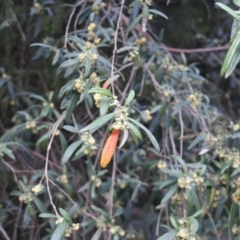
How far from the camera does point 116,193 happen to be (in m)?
1.73

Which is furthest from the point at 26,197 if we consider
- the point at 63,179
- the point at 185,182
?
the point at 185,182

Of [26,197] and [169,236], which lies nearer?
[169,236]

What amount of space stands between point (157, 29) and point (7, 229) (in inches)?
40.1

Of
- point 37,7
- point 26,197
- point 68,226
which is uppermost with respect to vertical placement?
point 37,7

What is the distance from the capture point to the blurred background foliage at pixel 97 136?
1.53 metres

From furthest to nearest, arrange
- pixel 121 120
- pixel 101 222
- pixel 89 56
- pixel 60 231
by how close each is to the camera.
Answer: pixel 101 222 < pixel 89 56 < pixel 60 231 < pixel 121 120

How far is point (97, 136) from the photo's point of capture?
6.35 feet

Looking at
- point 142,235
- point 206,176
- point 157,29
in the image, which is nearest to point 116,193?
point 142,235

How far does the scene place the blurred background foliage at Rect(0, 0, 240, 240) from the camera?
1.53m

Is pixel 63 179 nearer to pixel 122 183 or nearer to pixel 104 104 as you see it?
pixel 122 183

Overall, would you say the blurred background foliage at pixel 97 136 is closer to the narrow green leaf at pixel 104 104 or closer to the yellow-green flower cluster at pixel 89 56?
the yellow-green flower cluster at pixel 89 56

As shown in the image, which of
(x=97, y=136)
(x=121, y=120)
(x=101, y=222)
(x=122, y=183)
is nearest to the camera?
(x=121, y=120)

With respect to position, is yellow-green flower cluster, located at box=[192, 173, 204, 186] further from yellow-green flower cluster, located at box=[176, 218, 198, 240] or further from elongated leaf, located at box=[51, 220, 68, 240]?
elongated leaf, located at box=[51, 220, 68, 240]

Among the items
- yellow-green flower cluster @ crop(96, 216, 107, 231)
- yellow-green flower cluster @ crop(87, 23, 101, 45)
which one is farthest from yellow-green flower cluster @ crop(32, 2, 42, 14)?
yellow-green flower cluster @ crop(96, 216, 107, 231)
